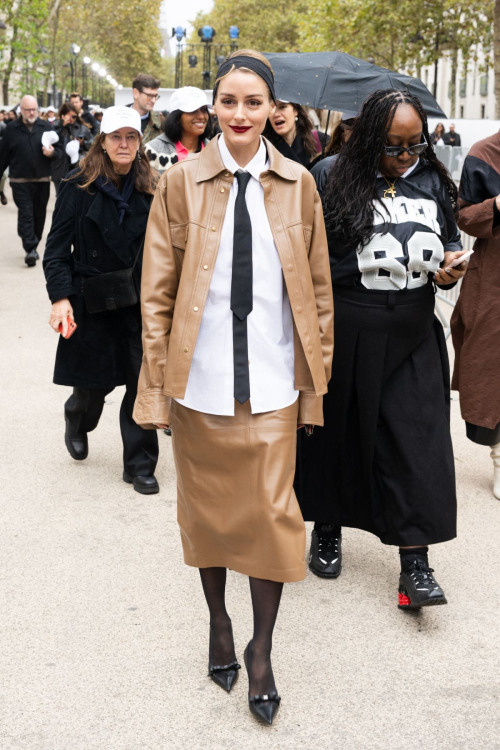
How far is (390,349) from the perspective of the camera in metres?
3.91

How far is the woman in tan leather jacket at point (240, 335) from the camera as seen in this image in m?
3.09

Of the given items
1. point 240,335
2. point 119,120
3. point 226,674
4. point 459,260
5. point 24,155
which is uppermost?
point 119,120

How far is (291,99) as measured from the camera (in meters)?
6.12

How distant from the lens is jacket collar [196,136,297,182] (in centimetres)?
312

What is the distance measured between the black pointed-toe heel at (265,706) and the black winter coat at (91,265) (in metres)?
2.50

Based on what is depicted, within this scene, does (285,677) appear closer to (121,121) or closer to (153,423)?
(153,423)

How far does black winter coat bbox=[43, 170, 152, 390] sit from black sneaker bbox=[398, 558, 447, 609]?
2.09 m

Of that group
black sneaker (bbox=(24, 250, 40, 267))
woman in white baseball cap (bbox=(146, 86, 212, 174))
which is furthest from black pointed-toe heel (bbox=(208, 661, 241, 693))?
black sneaker (bbox=(24, 250, 40, 267))

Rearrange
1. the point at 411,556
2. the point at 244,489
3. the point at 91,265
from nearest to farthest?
the point at 244,489 < the point at 411,556 < the point at 91,265

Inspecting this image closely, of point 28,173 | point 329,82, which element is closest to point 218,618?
point 329,82

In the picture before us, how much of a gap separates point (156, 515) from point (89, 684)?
1686 millimetres

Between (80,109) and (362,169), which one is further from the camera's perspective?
(80,109)

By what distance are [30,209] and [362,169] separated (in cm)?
1037

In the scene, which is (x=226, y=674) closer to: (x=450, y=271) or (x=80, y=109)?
(x=450, y=271)
